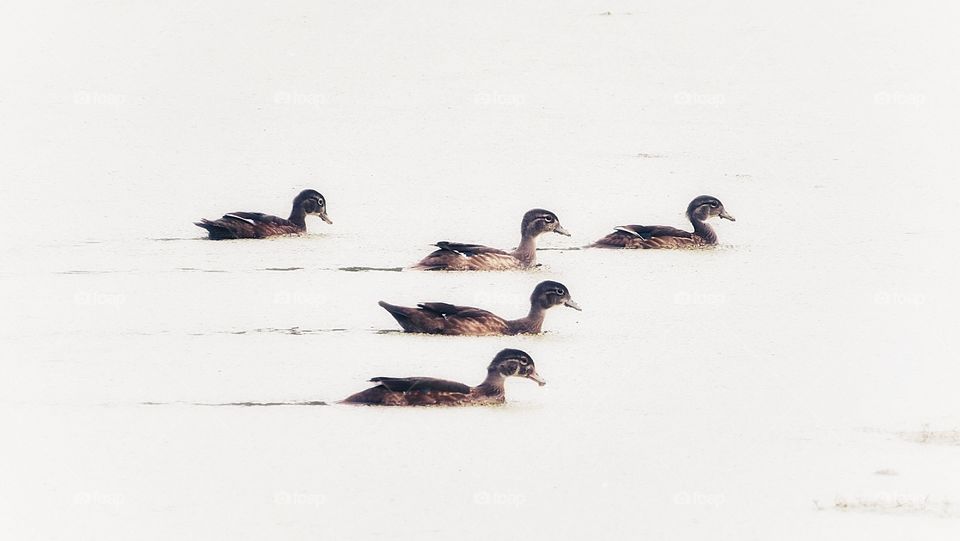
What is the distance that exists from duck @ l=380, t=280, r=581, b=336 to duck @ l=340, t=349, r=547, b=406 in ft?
5.72

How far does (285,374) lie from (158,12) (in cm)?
1486

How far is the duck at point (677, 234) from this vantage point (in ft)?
65.2

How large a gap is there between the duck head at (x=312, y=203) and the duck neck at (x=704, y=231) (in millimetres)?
3884

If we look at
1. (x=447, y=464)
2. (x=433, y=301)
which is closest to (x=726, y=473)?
(x=447, y=464)

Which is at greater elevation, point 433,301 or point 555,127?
point 555,127

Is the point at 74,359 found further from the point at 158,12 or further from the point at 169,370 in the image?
the point at 158,12

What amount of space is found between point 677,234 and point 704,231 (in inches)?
14.4

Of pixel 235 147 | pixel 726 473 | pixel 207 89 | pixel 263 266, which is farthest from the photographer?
pixel 207 89

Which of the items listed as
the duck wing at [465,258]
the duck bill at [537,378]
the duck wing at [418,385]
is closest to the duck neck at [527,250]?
the duck wing at [465,258]

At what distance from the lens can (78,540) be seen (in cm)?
1241

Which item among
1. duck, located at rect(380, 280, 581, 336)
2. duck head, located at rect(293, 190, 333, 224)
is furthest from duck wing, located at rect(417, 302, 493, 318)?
duck head, located at rect(293, 190, 333, 224)

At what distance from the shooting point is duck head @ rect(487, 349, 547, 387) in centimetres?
1468

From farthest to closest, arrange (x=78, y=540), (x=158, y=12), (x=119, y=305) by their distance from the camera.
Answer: (x=158, y=12) → (x=119, y=305) → (x=78, y=540)

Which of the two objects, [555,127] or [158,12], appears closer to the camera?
[555,127]
